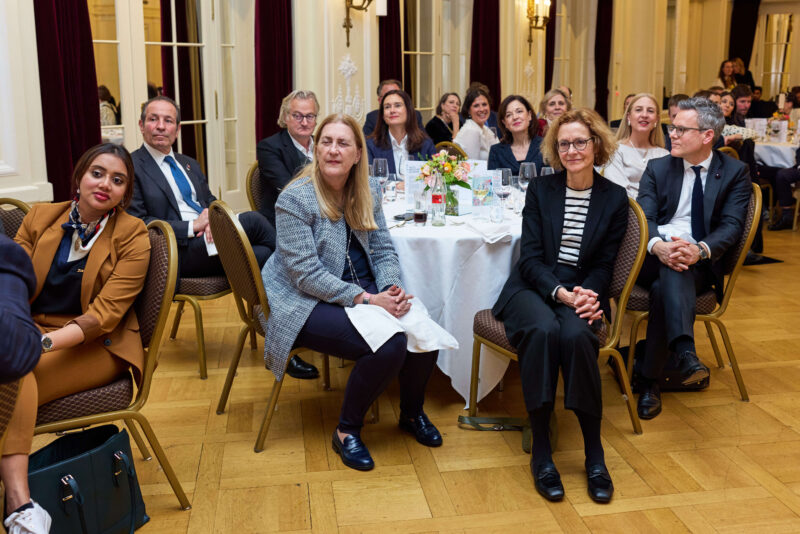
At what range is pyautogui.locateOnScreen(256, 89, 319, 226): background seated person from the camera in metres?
4.35

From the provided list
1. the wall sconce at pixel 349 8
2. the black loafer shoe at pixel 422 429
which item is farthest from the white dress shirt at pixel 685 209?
the wall sconce at pixel 349 8

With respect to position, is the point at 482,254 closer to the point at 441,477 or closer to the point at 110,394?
the point at 441,477

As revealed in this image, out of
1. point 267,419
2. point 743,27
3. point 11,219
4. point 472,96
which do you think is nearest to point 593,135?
point 267,419

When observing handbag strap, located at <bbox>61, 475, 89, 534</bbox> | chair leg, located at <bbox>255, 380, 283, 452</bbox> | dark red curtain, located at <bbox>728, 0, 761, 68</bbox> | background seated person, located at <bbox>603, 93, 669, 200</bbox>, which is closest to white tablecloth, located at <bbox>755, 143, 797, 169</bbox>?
background seated person, located at <bbox>603, 93, 669, 200</bbox>

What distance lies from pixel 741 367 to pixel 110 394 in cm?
284

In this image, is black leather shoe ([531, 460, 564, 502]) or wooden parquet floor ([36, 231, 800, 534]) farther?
black leather shoe ([531, 460, 564, 502])

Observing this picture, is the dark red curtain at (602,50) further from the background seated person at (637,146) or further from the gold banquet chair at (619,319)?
the gold banquet chair at (619,319)

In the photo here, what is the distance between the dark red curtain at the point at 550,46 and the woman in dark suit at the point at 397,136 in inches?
200

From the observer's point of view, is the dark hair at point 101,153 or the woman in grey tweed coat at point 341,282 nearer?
the dark hair at point 101,153

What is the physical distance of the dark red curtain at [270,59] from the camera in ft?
20.0

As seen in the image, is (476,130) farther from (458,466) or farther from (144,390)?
(144,390)

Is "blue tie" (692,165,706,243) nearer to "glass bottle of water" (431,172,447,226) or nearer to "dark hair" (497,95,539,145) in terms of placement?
"glass bottle of water" (431,172,447,226)

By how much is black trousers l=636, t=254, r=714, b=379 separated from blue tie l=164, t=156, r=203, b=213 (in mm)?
2088

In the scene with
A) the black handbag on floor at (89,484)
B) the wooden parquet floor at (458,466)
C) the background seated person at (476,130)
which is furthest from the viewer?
the background seated person at (476,130)
